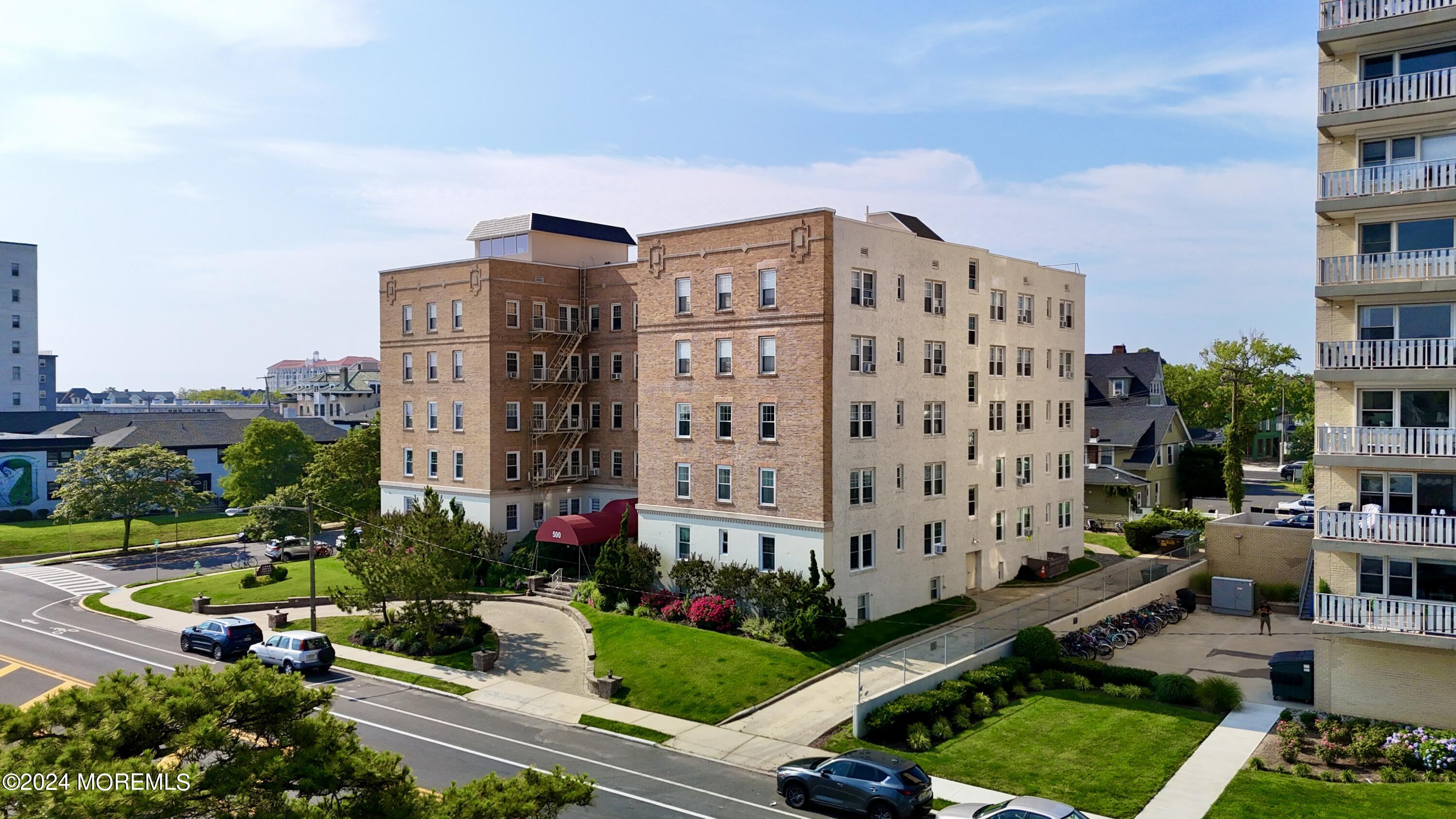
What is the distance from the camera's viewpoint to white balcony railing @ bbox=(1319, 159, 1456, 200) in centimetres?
2838

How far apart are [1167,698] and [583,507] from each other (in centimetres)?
3425

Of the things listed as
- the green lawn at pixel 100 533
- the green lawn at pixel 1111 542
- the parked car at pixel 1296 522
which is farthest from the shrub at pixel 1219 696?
the green lawn at pixel 100 533

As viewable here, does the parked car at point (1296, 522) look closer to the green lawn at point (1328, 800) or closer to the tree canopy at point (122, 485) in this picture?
the green lawn at point (1328, 800)

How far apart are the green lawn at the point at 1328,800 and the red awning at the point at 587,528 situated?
28.8m

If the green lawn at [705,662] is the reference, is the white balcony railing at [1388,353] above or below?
above

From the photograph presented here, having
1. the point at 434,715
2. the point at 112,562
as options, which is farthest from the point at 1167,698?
the point at 112,562

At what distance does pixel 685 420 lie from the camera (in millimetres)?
43031

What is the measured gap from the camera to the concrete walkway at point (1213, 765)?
926 inches

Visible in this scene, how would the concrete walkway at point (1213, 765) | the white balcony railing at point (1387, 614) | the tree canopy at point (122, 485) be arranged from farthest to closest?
the tree canopy at point (122, 485) → the white balcony railing at point (1387, 614) → the concrete walkway at point (1213, 765)

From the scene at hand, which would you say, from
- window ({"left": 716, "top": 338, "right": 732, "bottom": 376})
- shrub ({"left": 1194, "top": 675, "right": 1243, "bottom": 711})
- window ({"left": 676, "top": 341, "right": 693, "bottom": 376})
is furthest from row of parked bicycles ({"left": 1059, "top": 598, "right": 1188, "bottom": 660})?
window ({"left": 676, "top": 341, "right": 693, "bottom": 376})

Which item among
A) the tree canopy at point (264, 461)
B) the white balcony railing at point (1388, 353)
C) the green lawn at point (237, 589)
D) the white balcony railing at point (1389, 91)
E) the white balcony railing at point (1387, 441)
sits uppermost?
the white balcony railing at point (1389, 91)

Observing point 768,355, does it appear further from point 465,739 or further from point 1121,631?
point 465,739

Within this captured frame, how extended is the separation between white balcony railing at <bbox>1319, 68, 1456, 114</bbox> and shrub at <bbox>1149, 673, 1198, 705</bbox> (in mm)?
18654

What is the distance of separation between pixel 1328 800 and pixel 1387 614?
7.89m
